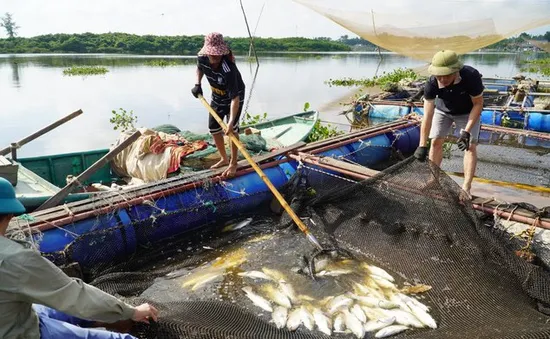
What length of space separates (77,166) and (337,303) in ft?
18.6

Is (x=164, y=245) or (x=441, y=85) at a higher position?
(x=441, y=85)

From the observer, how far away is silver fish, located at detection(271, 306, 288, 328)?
408 centimetres

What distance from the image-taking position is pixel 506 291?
13.4 feet

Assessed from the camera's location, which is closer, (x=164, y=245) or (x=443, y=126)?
(x=164, y=245)

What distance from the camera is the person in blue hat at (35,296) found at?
2.15 meters

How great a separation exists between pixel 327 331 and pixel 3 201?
3089mm

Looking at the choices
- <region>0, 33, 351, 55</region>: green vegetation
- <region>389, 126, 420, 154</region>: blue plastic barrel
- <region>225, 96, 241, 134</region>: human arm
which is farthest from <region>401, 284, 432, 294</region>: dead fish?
<region>0, 33, 351, 55</region>: green vegetation

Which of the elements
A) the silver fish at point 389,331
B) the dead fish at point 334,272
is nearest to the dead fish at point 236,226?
the dead fish at point 334,272

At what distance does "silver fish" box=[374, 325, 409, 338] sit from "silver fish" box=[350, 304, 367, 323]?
0.24 meters

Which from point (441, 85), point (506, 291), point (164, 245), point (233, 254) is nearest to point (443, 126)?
point (441, 85)

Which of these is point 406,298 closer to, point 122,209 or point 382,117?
point 122,209

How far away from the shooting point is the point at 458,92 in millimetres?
5836

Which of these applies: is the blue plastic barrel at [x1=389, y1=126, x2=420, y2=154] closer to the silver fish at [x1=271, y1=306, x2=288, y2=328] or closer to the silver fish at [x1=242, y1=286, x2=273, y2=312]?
the silver fish at [x1=242, y1=286, x2=273, y2=312]

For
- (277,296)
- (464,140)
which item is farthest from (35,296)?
(464,140)
